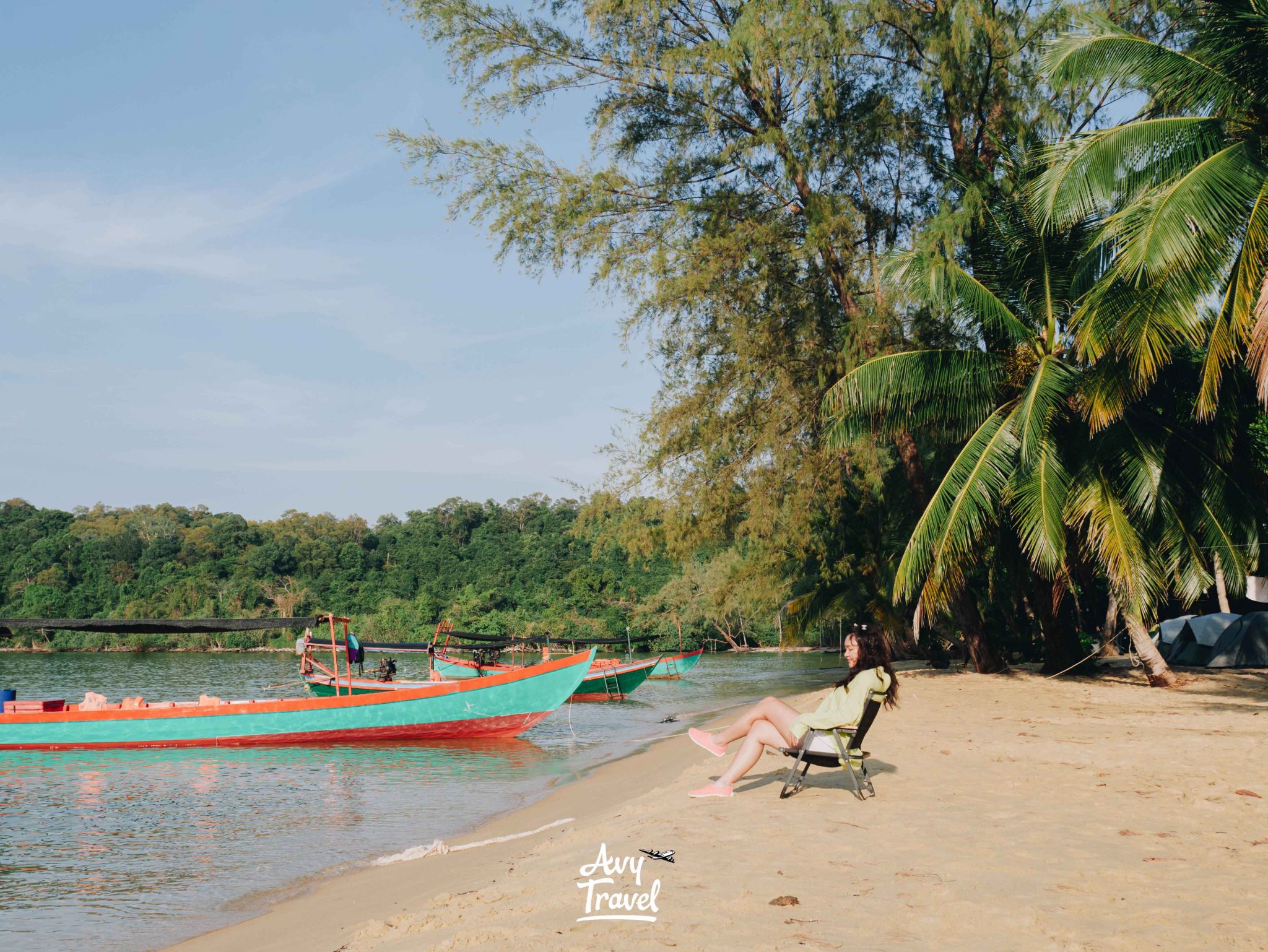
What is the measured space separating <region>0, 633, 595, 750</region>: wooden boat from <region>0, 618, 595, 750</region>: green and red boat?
1cm

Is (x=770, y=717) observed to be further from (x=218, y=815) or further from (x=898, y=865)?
(x=218, y=815)

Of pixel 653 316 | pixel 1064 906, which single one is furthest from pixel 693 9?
pixel 1064 906

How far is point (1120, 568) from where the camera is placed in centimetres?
1236

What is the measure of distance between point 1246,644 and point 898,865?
16.6 m

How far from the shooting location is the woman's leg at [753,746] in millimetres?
6633

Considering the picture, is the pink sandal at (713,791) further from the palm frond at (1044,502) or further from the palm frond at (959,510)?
the palm frond at (1044,502)

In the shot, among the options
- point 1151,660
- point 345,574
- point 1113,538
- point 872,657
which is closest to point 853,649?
point 872,657

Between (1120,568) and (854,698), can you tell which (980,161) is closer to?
(1120,568)

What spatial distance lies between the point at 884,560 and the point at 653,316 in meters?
9.80

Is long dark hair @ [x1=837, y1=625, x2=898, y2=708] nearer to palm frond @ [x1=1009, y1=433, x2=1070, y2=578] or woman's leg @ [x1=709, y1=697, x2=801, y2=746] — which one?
woman's leg @ [x1=709, y1=697, x2=801, y2=746]

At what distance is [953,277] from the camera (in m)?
13.9

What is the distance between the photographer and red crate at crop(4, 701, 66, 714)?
16.6 metres

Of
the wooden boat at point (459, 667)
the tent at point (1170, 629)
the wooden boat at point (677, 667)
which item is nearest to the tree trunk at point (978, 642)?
the tent at point (1170, 629)

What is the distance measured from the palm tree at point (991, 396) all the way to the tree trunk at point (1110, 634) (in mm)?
5565
